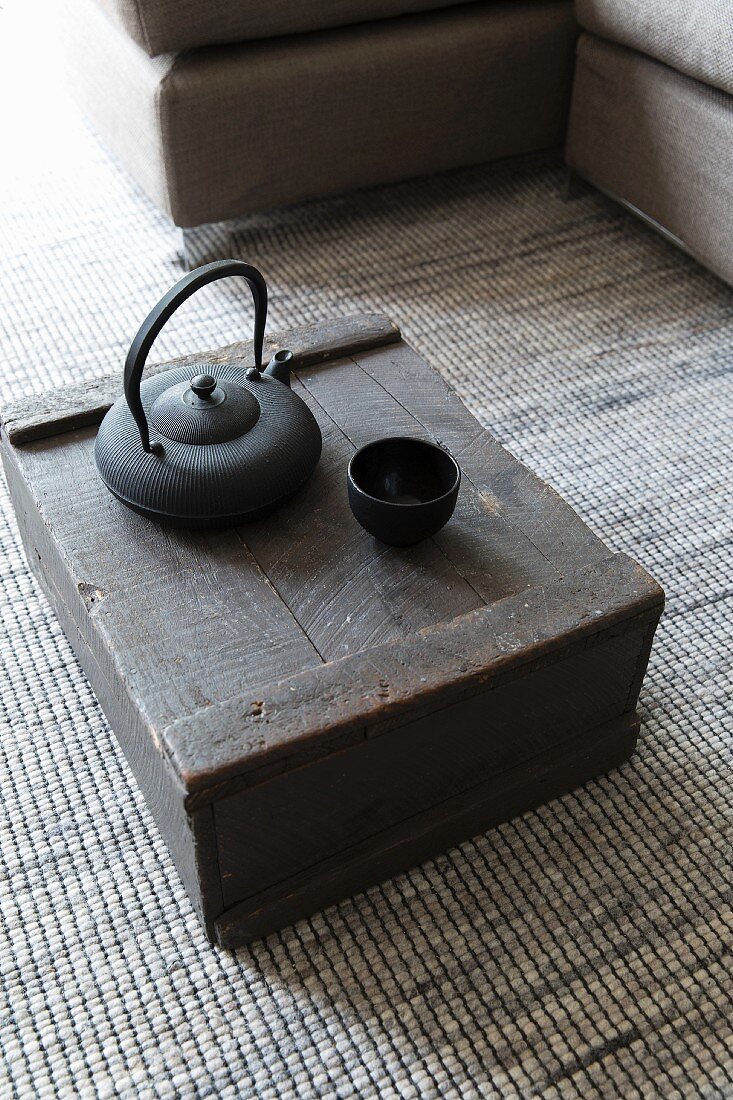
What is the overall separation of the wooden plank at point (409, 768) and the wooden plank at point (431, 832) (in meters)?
0.01

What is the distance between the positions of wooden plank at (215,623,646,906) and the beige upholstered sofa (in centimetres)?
107

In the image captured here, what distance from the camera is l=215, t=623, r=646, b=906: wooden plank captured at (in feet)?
3.11

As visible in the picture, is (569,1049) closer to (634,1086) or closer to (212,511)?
(634,1086)

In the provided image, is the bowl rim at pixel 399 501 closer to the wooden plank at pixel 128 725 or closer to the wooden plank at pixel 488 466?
the wooden plank at pixel 488 466

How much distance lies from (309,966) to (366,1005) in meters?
0.07

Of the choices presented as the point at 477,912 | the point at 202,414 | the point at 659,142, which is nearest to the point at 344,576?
the point at 202,414

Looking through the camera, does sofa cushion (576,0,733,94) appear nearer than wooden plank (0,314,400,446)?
No

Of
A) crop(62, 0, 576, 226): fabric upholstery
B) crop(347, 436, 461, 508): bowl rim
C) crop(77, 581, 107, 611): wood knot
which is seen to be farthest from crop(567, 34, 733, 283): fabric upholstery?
crop(77, 581, 107, 611): wood knot

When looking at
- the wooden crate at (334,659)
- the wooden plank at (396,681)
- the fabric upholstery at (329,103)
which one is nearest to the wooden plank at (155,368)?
the wooden crate at (334,659)

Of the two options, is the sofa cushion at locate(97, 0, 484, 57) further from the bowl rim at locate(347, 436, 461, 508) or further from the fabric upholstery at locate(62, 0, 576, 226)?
the bowl rim at locate(347, 436, 461, 508)

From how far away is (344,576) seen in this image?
1.04 m

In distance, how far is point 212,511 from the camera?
1055mm

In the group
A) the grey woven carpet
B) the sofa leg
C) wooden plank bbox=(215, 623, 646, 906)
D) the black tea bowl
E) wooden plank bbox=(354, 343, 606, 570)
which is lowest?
the grey woven carpet

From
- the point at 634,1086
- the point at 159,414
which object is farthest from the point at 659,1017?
the point at 159,414
